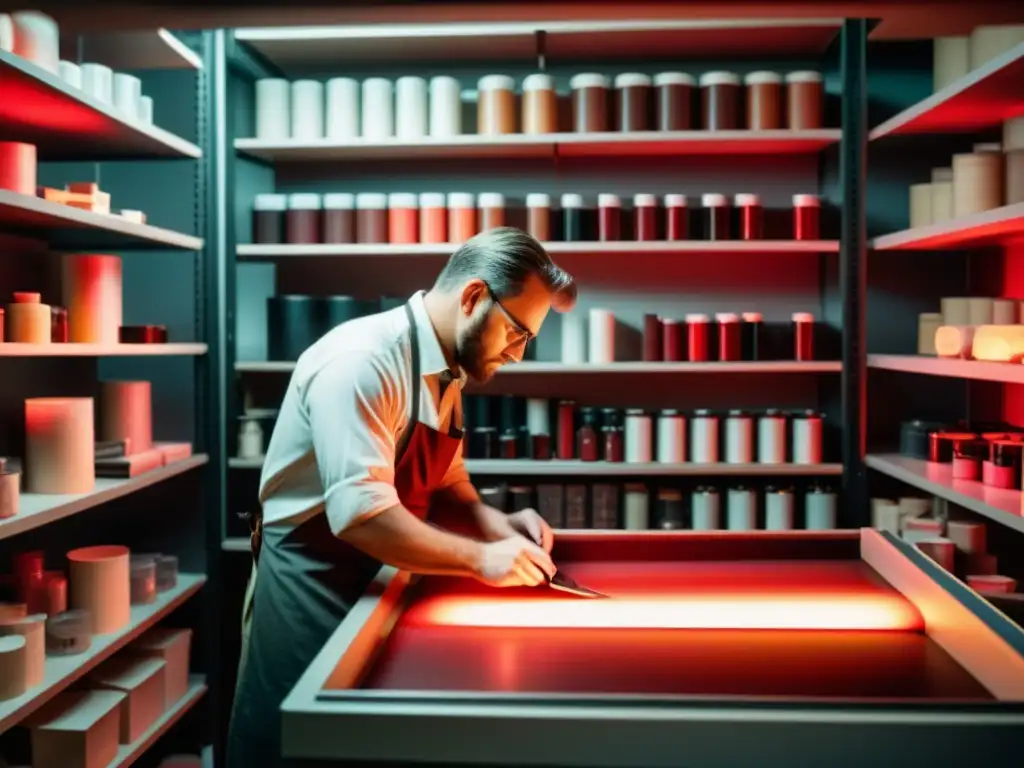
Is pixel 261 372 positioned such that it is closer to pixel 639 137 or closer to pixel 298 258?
pixel 298 258

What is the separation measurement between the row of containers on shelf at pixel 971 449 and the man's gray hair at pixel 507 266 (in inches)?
59.3

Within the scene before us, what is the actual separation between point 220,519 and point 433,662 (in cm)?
233

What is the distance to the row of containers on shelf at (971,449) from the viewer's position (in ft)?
9.07

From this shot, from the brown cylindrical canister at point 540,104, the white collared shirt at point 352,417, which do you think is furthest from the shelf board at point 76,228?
the brown cylindrical canister at point 540,104

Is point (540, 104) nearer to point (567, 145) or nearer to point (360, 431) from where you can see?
point (567, 145)

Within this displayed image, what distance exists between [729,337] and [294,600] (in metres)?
1.96

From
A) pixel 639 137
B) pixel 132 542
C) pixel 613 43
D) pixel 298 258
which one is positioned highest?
pixel 613 43

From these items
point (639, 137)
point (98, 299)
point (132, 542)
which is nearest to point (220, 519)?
point (132, 542)

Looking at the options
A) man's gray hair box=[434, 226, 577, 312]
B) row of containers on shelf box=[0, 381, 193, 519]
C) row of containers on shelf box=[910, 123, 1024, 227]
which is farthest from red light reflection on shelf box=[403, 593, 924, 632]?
row of containers on shelf box=[910, 123, 1024, 227]

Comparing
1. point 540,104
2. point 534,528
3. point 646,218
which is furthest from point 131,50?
point 534,528

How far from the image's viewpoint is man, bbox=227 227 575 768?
5.86 ft

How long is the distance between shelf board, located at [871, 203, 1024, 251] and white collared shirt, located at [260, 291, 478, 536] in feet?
4.70

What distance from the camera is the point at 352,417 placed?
68.6 inches

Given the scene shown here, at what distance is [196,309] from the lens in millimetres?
3482
